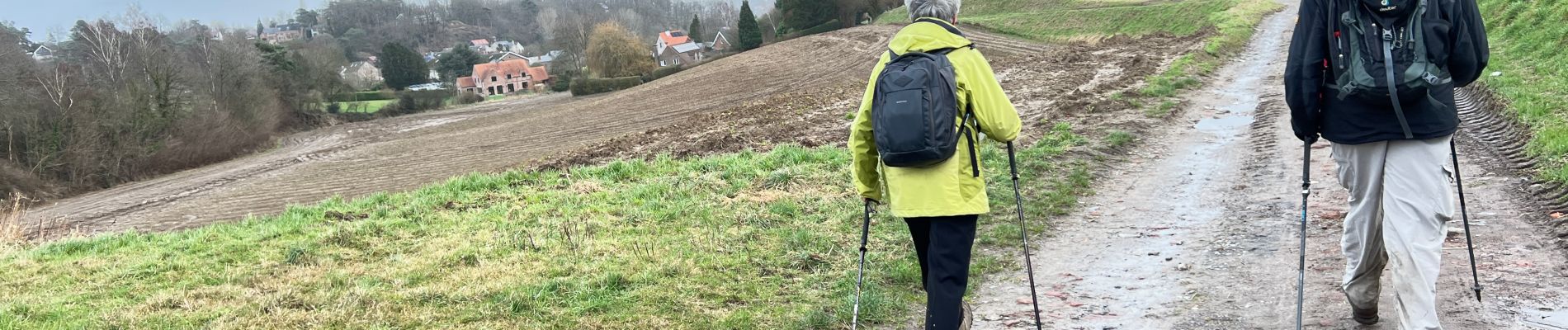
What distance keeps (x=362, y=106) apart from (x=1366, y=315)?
75275 millimetres

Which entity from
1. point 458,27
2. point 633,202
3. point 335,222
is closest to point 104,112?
point 335,222

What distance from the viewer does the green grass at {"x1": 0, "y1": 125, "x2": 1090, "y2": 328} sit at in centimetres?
607

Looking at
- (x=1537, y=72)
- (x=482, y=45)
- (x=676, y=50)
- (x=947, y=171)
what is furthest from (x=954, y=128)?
(x=482, y=45)

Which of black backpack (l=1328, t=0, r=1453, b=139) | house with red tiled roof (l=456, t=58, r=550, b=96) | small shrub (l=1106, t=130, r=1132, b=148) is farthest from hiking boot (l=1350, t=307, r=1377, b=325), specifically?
house with red tiled roof (l=456, t=58, r=550, b=96)

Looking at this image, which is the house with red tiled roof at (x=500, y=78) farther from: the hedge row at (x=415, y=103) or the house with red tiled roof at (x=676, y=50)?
the hedge row at (x=415, y=103)

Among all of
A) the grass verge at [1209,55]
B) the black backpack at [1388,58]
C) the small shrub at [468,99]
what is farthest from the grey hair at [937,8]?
the small shrub at [468,99]

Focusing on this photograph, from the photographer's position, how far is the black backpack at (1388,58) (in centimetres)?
376

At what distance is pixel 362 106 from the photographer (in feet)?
236

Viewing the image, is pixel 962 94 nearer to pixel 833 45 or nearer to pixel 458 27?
pixel 833 45

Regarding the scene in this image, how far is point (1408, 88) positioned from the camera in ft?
12.3

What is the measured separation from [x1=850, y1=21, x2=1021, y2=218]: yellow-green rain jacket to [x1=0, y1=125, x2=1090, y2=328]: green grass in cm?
153

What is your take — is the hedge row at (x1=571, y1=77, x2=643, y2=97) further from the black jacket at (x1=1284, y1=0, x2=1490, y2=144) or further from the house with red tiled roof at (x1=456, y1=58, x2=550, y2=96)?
the black jacket at (x1=1284, y1=0, x2=1490, y2=144)

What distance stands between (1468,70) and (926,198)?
213 cm

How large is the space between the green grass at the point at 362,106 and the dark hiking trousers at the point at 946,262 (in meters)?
65.2
